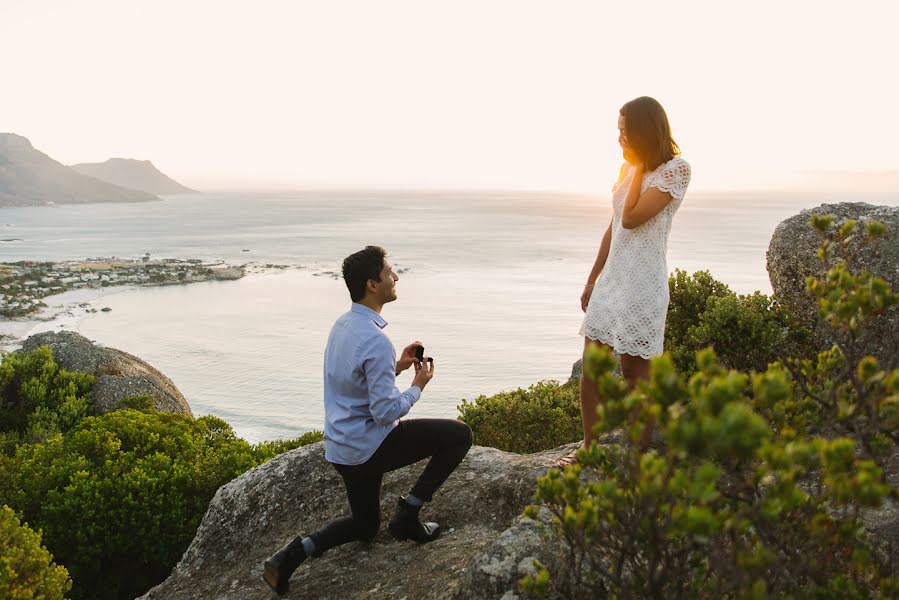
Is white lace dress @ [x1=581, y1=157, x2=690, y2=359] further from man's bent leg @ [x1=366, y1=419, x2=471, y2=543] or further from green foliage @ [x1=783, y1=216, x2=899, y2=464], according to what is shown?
green foliage @ [x1=783, y1=216, x2=899, y2=464]

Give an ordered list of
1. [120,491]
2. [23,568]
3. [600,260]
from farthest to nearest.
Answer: [120,491], [600,260], [23,568]

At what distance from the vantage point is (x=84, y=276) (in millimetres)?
59125

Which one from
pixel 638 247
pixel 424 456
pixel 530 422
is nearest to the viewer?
pixel 638 247

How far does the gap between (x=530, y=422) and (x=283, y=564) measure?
246 inches

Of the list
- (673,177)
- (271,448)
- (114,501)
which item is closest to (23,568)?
(114,501)

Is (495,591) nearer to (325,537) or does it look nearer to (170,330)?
(325,537)

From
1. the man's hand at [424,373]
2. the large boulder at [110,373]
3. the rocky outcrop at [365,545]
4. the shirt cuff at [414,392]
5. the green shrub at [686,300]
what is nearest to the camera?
the rocky outcrop at [365,545]

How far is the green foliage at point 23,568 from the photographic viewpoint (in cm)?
512

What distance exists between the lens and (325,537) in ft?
16.3

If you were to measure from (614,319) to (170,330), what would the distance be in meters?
38.1

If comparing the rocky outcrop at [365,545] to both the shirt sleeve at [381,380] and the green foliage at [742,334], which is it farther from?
the green foliage at [742,334]

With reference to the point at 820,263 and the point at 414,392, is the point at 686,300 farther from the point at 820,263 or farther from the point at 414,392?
the point at 414,392

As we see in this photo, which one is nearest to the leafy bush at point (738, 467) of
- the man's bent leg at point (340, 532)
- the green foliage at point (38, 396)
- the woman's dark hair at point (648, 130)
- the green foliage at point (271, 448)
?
the woman's dark hair at point (648, 130)

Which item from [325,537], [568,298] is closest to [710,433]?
[325,537]
